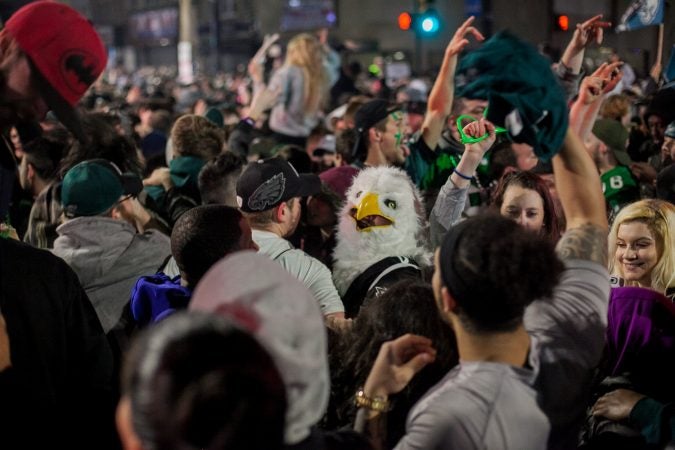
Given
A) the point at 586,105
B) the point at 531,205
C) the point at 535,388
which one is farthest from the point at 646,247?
the point at 535,388

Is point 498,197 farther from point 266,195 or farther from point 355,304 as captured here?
point 266,195

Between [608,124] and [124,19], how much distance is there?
219 feet

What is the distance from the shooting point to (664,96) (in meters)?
6.90

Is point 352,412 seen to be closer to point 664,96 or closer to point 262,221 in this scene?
point 262,221

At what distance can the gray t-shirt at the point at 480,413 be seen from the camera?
87.3 inches

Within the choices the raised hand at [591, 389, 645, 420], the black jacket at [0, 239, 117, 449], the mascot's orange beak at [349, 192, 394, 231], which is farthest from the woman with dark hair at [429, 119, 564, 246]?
the black jacket at [0, 239, 117, 449]

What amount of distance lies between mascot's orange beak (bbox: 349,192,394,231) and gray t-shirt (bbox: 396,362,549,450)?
1.99 metres

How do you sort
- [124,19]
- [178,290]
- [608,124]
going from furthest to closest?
[124,19] < [608,124] < [178,290]

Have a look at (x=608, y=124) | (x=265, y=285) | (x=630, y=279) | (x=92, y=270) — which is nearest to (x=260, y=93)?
(x=608, y=124)

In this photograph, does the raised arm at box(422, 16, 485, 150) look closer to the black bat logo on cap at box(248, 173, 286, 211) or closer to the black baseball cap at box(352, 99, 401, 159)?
the black baseball cap at box(352, 99, 401, 159)

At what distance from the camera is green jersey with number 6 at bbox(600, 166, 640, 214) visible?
6832mm

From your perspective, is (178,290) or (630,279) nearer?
(178,290)

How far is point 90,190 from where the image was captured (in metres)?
4.79

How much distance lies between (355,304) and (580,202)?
1.82 metres
